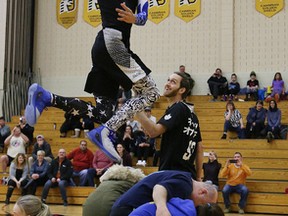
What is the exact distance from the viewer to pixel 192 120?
4211 millimetres

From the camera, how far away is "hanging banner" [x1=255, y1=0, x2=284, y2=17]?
56.0 feet

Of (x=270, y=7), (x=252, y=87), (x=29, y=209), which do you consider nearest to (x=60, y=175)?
(x=252, y=87)

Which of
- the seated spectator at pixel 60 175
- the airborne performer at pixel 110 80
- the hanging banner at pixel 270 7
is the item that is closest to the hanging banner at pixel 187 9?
the hanging banner at pixel 270 7

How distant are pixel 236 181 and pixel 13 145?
5.95 metres

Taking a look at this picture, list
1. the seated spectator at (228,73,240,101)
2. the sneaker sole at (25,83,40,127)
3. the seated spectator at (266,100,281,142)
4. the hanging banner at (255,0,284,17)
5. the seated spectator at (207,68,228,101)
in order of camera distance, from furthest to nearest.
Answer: the hanging banner at (255,0,284,17) < the seated spectator at (207,68,228,101) < the seated spectator at (228,73,240,101) < the seated spectator at (266,100,281,142) < the sneaker sole at (25,83,40,127)

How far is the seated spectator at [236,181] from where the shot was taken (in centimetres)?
1032

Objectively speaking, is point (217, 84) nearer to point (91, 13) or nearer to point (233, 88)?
point (233, 88)

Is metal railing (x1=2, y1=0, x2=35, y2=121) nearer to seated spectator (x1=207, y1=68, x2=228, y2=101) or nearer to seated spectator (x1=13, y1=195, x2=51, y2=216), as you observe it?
seated spectator (x1=207, y1=68, x2=228, y2=101)

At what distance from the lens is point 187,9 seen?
1791 centimetres

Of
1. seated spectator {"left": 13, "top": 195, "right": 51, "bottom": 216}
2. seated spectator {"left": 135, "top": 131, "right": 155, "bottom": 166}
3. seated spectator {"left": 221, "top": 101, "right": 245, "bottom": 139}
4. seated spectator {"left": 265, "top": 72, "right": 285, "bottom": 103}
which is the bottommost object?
seated spectator {"left": 135, "top": 131, "right": 155, "bottom": 166}

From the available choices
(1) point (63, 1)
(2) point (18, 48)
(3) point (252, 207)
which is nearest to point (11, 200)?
(3) point (252, 207)

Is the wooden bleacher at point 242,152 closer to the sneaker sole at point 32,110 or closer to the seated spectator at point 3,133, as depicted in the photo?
the seated spectator at point 3,133

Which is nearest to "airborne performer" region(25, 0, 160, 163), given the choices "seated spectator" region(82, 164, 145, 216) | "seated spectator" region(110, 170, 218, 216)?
"seated spectator" region(82, 164, 145, 216)

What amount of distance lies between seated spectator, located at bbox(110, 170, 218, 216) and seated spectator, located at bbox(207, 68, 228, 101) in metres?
13.0
